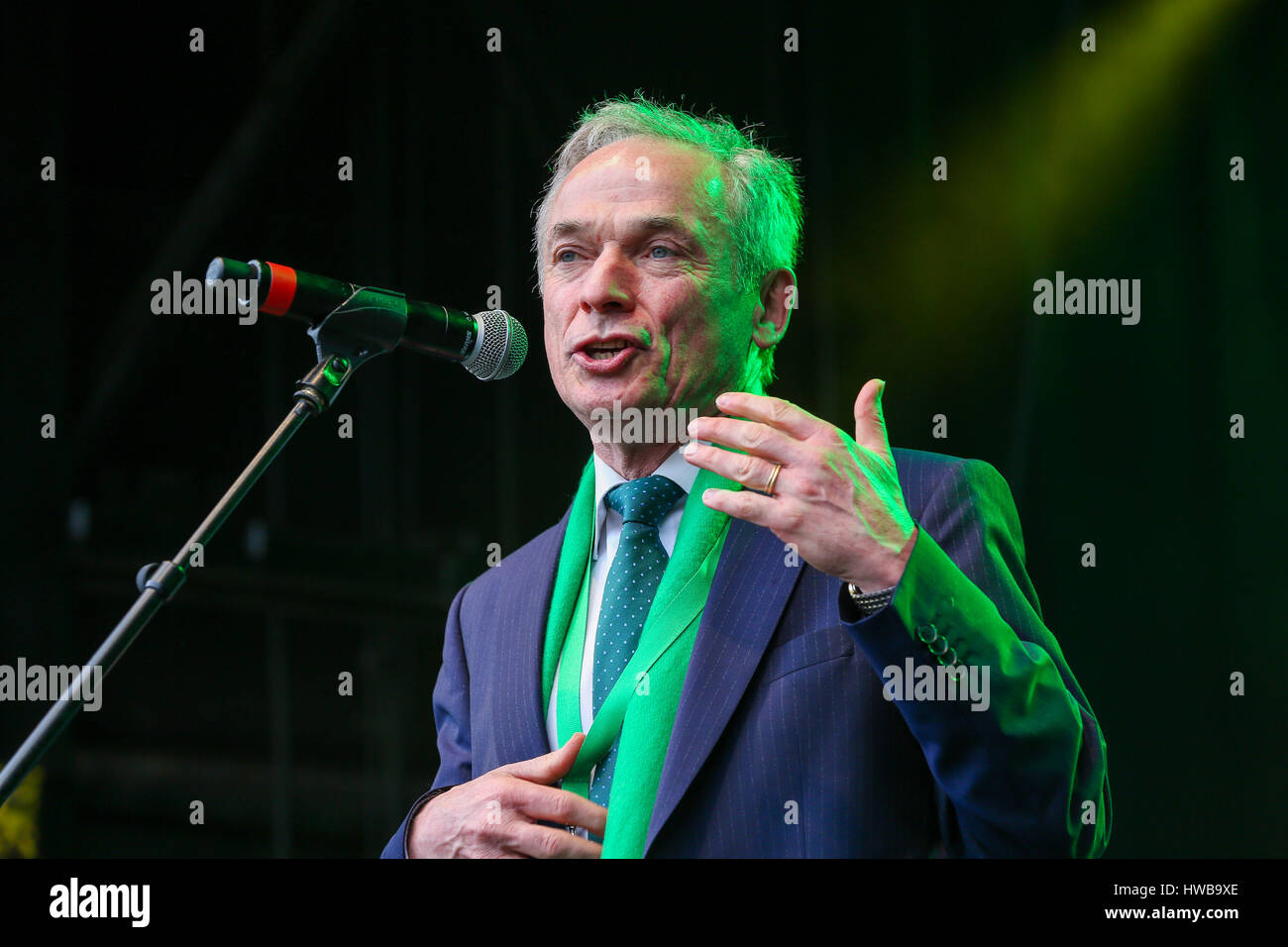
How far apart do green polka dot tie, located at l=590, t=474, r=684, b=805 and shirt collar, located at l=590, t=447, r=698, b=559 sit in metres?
0.02

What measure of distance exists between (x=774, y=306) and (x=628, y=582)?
0.63m

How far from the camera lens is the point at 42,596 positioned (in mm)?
3838

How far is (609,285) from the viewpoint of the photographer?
188 centimetres

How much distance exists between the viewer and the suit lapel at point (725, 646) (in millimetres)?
1576

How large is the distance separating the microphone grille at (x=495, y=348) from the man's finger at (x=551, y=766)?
0.56 metres

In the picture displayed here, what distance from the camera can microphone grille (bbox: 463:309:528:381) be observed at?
177cm

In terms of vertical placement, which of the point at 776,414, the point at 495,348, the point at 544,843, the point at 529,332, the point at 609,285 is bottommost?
the point at 544,843

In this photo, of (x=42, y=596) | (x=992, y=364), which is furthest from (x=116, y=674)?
(x=992, y=364)

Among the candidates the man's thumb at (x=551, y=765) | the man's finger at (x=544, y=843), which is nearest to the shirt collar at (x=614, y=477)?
the man's thumb at (x=551, y=765)

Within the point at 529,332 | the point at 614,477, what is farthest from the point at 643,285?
the point at 529,332

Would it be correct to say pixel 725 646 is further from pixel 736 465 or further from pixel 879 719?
pixel 736 465

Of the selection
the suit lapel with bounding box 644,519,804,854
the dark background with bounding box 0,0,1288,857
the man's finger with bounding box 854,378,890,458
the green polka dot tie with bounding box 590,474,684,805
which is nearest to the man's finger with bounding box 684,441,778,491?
the man's finger with bounding box 854,378,890,458

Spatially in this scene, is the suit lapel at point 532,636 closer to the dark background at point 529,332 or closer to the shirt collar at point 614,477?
the shirt collar at point 614,477

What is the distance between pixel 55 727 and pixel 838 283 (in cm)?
244
